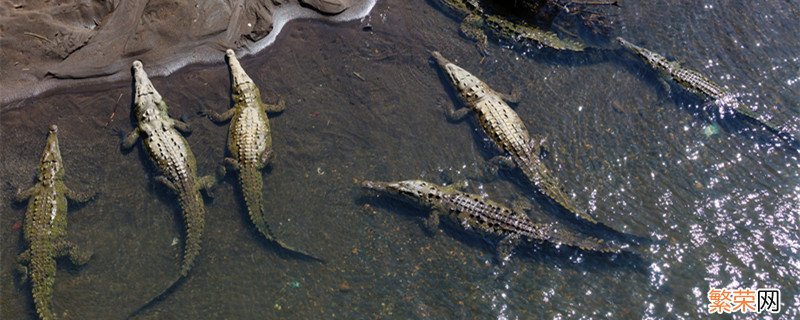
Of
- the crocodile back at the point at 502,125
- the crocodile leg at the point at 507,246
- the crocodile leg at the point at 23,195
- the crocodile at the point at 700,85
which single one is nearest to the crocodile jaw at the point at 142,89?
the crocodile leg at the point at 23,195

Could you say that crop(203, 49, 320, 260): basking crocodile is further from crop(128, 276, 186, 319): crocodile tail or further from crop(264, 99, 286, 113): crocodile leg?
crop(128, 276, 186, 319): crocodile tail

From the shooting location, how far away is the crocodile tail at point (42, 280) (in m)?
7.88

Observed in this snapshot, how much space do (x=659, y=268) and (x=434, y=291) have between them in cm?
312

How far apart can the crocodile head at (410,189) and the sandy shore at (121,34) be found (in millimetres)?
3471

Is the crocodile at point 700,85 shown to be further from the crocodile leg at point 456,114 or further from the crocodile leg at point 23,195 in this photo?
the crocodile leg at point 23,195

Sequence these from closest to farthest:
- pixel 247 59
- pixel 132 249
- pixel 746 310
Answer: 1. pixel 746 310
2. pixel 132 249
3. pixel 247 59

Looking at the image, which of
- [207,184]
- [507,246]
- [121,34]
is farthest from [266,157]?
[507,246]

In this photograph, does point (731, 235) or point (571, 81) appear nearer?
point (731, 235)

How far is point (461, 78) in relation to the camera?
391 inches

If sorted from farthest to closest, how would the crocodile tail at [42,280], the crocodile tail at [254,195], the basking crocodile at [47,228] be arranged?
the crocodile tail at [254,195]
the basking crocodile at [47,228]
the crocodile tail at [42,280]

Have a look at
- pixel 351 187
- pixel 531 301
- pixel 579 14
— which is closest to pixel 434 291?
pixel 531 301

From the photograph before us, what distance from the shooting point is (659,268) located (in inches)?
324

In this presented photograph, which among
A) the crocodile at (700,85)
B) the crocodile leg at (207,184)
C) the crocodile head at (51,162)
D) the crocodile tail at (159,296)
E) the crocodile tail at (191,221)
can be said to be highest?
the crocodile at (700,85)

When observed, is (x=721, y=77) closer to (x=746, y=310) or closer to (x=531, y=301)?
(x=746, y=310)
